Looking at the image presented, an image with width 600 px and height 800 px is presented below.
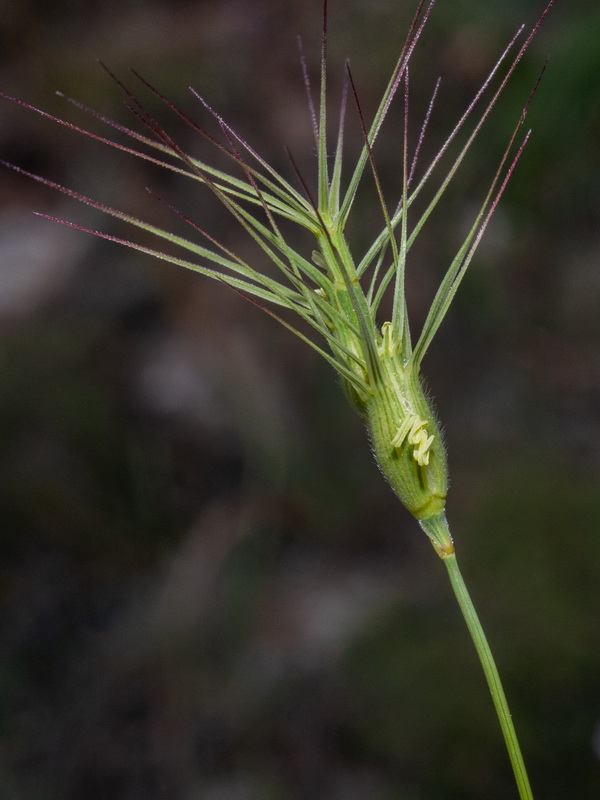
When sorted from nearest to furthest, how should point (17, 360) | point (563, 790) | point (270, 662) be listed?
point (563, 790), point (270, 662), point (17, 360)

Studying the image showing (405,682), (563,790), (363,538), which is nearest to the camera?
(563,790)

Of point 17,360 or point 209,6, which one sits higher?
point 209,6

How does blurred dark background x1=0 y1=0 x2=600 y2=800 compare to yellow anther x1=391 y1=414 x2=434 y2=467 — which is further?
blurred dark background x1=0 y1=0 x2=600 y2=800

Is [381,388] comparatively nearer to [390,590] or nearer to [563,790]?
[563,790]

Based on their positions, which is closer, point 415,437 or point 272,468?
point 415,437

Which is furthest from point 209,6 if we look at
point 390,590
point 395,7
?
point 390,590

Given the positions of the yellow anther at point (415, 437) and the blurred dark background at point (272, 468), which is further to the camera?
the blurred dark background at point (272, 468)

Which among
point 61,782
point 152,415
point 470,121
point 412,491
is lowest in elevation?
point 61,782

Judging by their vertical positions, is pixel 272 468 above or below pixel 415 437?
below
